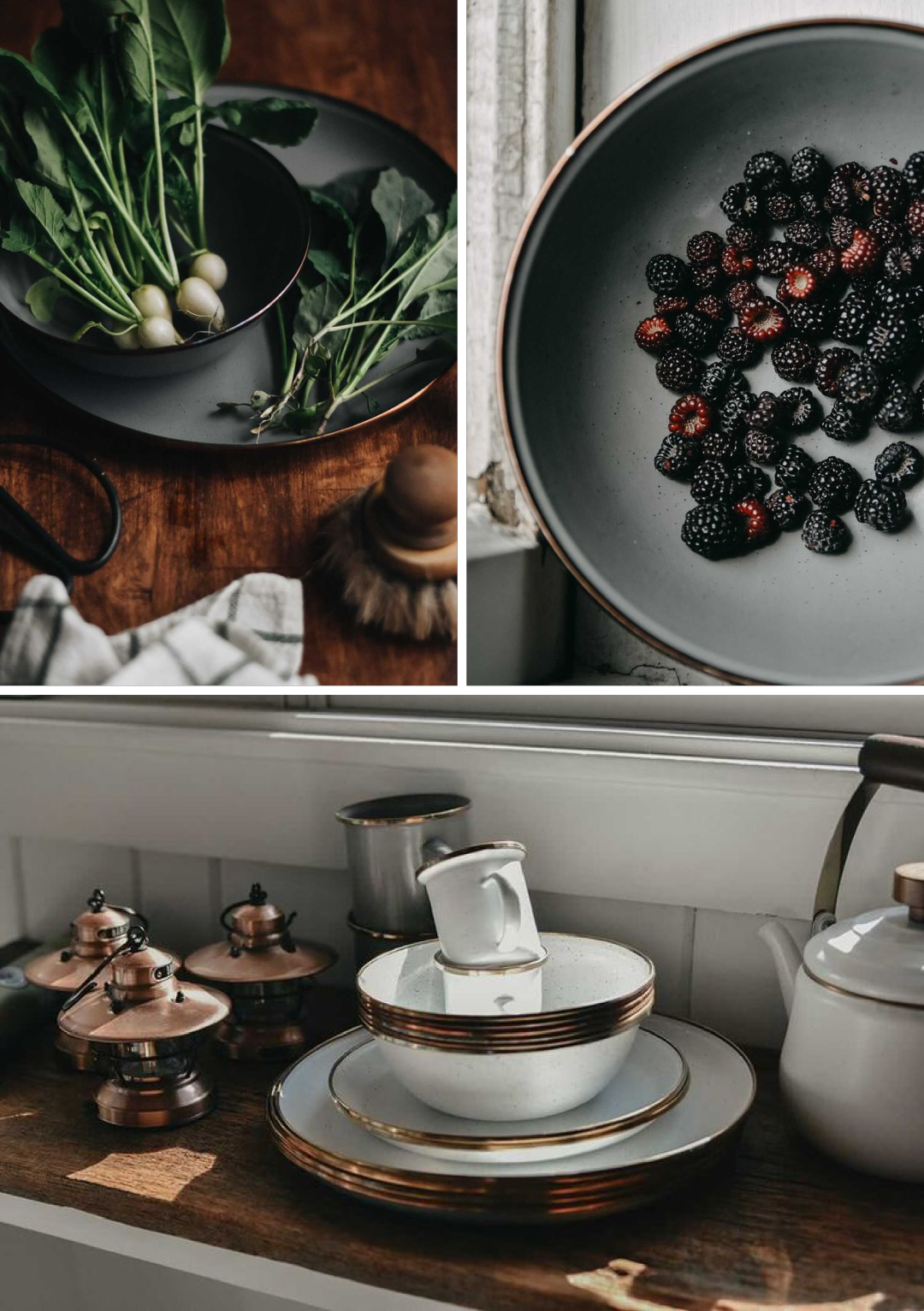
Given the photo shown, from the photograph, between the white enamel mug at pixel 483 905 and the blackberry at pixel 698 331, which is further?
the blackberry at pixel 698 331

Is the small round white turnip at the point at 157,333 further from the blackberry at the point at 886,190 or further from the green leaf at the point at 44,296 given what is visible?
the blackberry at the point at 886,190

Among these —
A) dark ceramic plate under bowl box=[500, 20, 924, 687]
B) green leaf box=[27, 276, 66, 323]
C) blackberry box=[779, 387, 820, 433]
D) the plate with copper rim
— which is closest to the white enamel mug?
the plate with copper rim

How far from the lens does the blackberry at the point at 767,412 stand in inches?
29.3

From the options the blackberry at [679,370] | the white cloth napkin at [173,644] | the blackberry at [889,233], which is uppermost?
the blackberry at [889,233]

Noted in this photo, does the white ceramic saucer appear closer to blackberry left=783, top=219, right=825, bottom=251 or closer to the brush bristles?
the brush bristles

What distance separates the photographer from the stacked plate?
562mm

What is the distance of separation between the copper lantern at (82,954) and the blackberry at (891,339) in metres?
0.63

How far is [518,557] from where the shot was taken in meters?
0.84

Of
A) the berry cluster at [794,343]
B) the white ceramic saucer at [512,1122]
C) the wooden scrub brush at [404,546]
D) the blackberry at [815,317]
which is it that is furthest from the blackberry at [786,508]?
the white ceramic saucer at [512,1122]

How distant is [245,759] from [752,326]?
0.50m

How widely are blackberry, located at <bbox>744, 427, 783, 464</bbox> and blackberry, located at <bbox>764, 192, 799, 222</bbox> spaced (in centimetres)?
14

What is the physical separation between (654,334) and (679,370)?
0.10ft

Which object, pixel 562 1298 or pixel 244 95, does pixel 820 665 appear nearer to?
pixel 562 1298

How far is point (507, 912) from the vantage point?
66cm
